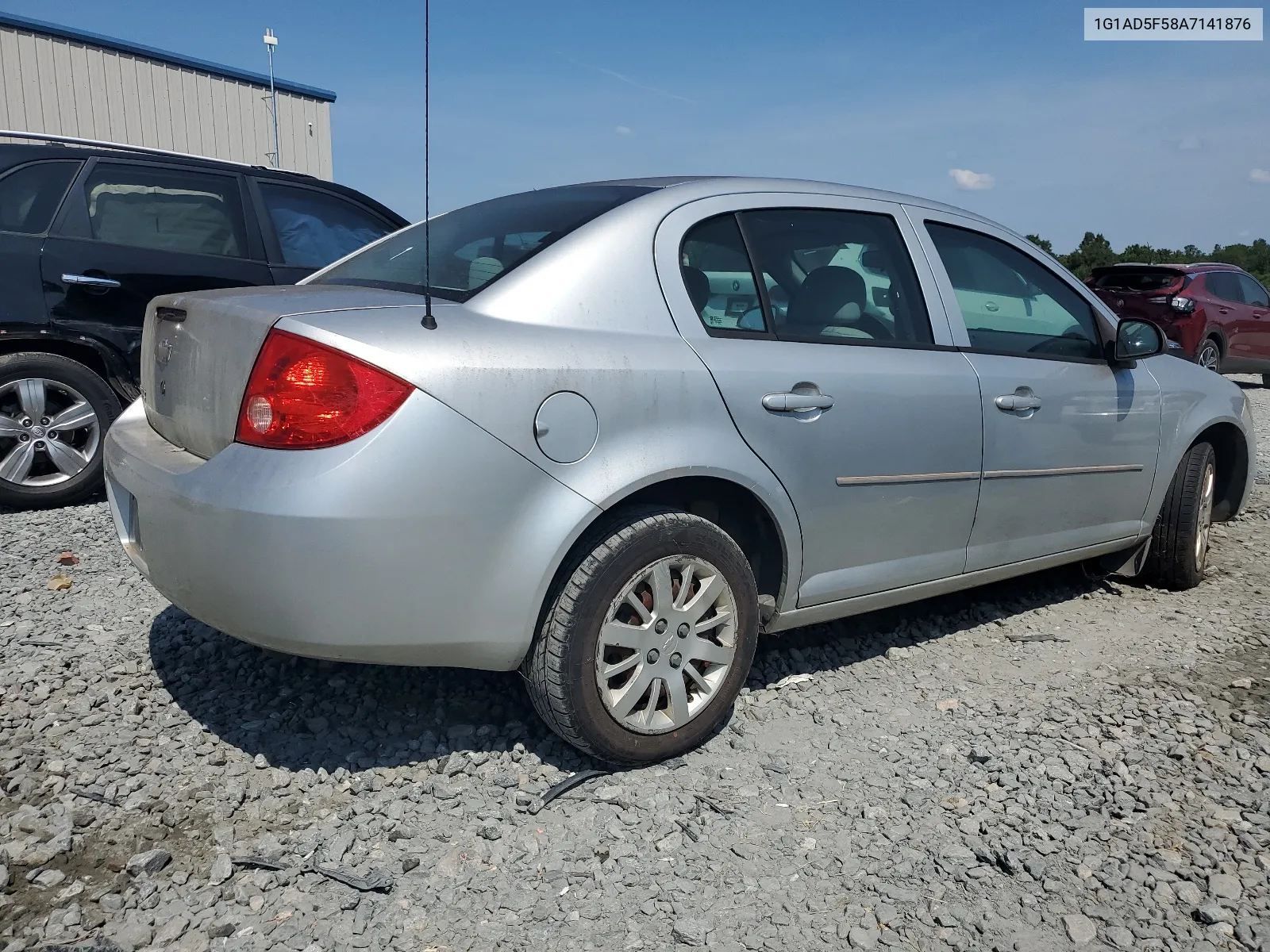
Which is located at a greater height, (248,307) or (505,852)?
(248,307)

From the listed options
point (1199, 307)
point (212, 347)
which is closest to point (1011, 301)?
point (212, 347)

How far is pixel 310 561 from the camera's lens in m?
2.27

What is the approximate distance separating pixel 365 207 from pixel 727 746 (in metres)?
4.44

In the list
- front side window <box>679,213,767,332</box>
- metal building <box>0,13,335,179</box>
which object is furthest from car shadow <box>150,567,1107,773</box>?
metal building <box>0,13,335,179</box>

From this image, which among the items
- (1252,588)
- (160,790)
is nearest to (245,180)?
(160,790)

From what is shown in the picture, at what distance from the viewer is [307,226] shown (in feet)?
19.6

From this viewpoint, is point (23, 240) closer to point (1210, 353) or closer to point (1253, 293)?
point (1210, 353)

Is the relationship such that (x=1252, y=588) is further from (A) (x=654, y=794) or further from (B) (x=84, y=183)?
(B) (x=84, y=183)

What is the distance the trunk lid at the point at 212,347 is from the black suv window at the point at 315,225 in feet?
9.92

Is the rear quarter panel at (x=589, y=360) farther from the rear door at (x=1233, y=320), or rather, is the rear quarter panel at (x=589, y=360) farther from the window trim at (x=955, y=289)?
the rear door at (x=1233, y=320)

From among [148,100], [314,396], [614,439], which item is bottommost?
[614,439]

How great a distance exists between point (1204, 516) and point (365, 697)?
363 centimetres

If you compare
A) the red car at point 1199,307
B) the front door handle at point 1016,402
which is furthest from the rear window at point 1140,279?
the front door handle at point 1016,402

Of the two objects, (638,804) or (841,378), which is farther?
(841,378)
